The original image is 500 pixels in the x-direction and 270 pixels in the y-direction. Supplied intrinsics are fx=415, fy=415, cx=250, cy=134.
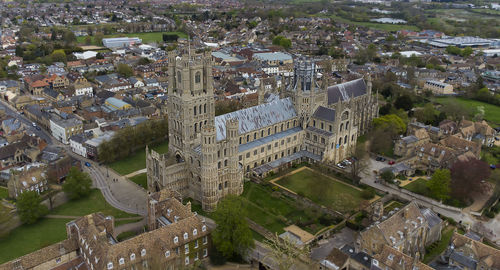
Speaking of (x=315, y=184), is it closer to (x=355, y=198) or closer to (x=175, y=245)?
(x=355, y=198)

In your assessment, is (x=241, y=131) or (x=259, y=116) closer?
(x=241, y=131)

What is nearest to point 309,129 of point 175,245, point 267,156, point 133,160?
point 267,156

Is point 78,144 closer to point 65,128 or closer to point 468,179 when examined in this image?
point 65,128

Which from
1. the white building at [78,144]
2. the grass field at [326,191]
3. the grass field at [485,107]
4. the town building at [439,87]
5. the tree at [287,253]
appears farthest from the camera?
the town building at [439,87]

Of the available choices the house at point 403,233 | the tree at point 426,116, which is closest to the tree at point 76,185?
the house at point 403,233

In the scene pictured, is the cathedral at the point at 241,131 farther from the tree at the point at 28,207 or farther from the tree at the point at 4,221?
the tree at the point at 4,221

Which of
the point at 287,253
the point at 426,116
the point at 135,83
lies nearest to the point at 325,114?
the point at 426,116
